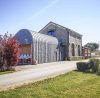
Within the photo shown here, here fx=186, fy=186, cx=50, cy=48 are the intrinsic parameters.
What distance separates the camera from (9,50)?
2378 centimetres

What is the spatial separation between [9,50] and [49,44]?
752 inches

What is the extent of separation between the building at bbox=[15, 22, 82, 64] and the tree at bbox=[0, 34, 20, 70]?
35.2ft

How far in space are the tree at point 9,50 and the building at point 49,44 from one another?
10734mm

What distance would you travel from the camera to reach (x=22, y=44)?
3712 centimetres

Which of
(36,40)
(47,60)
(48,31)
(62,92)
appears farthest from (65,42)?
(62,92)

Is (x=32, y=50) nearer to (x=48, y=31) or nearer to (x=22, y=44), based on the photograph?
(x=22, y=44)

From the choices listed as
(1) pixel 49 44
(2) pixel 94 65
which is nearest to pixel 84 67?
(2) pixel 94 65

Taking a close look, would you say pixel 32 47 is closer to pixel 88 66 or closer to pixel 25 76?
pixel 88 66

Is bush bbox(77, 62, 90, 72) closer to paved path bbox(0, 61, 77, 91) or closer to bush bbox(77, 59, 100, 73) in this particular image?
bush bbox(77, 59, 100, 73)

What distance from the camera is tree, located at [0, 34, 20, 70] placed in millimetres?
23672

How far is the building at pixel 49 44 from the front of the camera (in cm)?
3591

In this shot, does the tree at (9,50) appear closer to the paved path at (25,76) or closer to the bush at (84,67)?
the paved path at (25,76)

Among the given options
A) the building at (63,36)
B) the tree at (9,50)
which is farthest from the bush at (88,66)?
the building at (63,36)

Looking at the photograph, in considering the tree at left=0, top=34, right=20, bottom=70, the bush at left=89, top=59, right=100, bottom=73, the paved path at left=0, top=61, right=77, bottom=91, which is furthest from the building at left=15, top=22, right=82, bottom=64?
the bush at left=89, top=59, right=100, bottom=73
